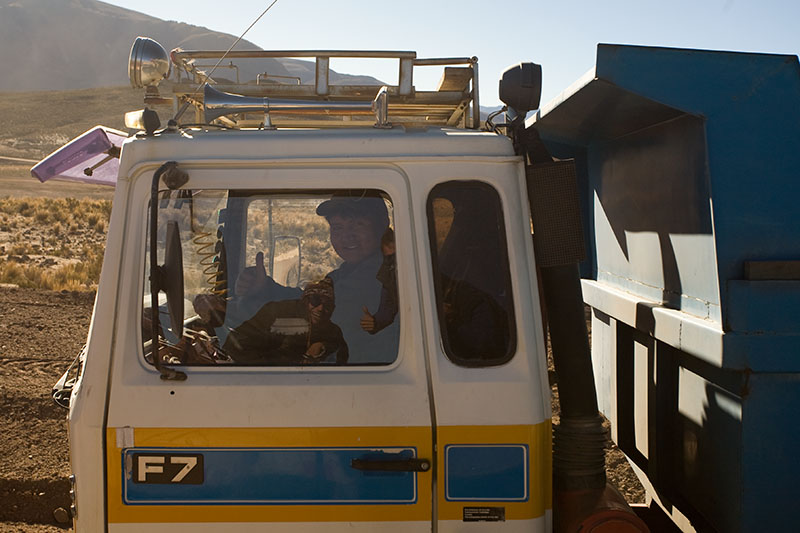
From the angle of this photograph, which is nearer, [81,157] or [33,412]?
[81,157]

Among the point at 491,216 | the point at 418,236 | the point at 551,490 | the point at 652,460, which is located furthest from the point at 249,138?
the point at 652,460

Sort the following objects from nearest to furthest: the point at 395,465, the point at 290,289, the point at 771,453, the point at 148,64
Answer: the point at 771,453 → the point at 395,465 → the point at 290,289 → the point at 148,64

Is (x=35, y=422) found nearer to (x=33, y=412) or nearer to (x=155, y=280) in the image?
(x=33, y=412)

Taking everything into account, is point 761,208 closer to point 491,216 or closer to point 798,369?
point 798,369

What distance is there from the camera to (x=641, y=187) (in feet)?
10.1

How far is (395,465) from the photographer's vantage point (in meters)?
2.40

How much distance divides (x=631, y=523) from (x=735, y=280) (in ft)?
2.58

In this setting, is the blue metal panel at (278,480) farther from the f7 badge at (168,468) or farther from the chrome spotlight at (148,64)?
the chrome spotlight at (148,64)

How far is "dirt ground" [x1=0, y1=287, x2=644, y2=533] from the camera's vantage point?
575cm

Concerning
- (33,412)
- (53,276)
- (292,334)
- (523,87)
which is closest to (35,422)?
(33,412)

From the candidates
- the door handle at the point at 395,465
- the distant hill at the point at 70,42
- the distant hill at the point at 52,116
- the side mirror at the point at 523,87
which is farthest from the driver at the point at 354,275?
the distant hill at the point at 70,42

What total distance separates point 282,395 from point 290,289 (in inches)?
15.3

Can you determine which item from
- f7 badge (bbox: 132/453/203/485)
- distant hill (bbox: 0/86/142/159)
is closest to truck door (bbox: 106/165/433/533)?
f7 badge (bbox: 132/453/203/485)

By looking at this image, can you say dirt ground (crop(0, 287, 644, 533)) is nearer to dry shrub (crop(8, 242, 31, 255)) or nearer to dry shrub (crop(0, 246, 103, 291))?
dry shrub (crop(0, 246, 103, 291))
